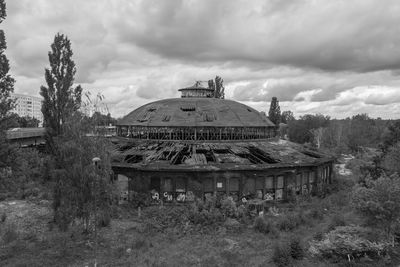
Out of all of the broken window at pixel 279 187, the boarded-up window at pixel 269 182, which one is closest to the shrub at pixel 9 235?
the boarded-up window at pixel 269 182

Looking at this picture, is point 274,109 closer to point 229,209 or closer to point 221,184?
point 221,184

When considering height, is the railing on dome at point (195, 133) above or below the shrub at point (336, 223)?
above

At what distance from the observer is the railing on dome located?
36428 millimetres

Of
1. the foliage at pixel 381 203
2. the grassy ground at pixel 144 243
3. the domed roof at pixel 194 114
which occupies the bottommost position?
the grassy ground at pixel 144 243

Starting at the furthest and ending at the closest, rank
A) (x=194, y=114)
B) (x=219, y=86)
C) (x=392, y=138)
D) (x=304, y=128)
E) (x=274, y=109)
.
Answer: (x=304, y=128) < (x=274, y=109) < (x=219, y=86) < (x=194, y=114) < (x=392, y=138)

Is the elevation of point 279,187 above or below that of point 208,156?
below

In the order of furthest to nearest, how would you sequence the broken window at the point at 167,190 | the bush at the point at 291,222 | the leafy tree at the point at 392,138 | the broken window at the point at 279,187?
the leafy tree at the point at 392,138
the broken window at the point at 279,187
the broken window at the point at 167,190
the bush at the point at 291,222

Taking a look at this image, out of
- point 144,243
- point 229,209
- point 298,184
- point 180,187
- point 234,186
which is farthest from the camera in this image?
point 298,184

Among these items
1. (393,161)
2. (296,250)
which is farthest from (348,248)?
(393,161)

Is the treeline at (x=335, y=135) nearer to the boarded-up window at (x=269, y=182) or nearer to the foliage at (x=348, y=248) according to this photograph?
the boarded-up window at (x=269, y=182)

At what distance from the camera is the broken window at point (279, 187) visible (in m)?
30.2

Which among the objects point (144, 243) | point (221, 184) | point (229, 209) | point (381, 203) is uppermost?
point (381, 203)

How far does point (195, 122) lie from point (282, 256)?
22.4 meters

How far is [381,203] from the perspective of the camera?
56.6 ft
